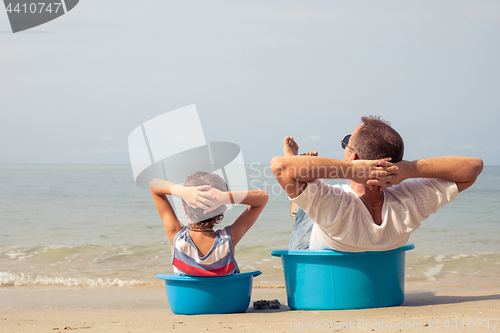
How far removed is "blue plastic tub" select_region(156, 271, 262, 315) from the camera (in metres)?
2.77

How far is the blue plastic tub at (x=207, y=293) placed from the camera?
2768 millimetres

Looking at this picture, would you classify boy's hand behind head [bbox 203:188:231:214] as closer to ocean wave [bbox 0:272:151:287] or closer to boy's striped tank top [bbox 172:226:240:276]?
boy's striped tank top [bbox 172:226:240:276]

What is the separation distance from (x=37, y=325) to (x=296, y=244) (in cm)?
177

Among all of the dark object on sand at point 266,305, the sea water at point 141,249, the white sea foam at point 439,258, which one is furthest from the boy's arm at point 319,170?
the white sea foam at point 439,258

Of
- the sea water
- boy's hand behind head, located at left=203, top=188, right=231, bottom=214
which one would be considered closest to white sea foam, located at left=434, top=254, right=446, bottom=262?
the sea water

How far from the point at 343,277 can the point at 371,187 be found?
0.62m

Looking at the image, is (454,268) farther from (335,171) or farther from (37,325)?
(37,325)

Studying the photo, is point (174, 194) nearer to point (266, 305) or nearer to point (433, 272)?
point (266, 305)

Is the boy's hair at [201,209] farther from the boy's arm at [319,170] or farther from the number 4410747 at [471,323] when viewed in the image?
the number 4410747 at [471,323]

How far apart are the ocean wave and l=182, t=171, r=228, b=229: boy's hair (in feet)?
9.28

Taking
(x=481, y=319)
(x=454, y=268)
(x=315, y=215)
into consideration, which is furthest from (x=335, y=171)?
(x=454, y=268)

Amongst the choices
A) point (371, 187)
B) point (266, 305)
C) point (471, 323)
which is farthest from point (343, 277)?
point (266, 305)

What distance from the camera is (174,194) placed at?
283 centimetres

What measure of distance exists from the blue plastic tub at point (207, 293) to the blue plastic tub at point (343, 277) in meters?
0.37
